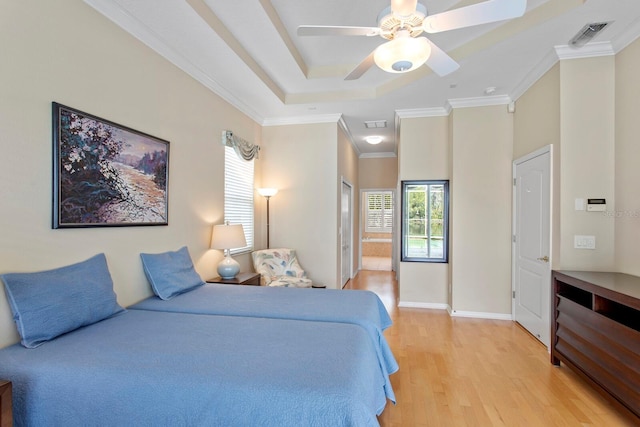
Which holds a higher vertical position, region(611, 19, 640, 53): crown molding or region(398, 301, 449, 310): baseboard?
region(611, 19, 640, 53): crown molding

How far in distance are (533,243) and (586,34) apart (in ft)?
6.57

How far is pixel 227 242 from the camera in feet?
10.9

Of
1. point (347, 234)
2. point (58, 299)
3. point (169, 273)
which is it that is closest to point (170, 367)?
point (58, 299)

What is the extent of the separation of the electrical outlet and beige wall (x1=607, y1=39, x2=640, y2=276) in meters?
0.17

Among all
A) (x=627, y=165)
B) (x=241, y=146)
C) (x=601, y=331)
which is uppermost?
(x=241, y=146)

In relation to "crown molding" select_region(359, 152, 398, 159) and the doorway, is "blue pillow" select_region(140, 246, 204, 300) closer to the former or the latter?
the doorway

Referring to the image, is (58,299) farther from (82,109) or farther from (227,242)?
(227,242)

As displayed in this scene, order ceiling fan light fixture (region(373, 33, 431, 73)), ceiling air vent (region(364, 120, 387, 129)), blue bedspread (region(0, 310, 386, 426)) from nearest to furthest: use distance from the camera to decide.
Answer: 1. blue bedspread (region(0, 310, 386, 426))
2. ceiling fan light fixture (region(373, 33, 431, 73))
3. ceiling air vent (region(364, 120, 387, 129))

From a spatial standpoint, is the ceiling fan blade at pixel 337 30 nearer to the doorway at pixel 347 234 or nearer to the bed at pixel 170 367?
the bed at pixel 170 367

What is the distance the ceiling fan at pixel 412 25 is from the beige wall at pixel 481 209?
2365 mm

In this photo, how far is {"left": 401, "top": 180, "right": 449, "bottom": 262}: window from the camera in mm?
4528

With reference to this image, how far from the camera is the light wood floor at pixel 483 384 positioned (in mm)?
2088

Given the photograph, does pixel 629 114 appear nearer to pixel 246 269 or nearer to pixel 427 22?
pixel 427 22

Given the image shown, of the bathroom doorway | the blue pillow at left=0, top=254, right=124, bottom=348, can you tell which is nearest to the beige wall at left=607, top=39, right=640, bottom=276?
the blue pillow at left=0, top=254, right=124, bottom=348
